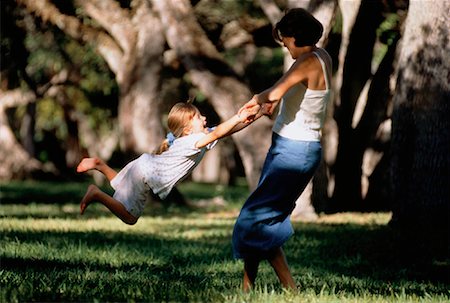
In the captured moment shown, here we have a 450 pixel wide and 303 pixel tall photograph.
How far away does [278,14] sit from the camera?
55.1 ft

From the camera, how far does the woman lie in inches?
256

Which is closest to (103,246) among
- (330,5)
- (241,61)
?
(330,5)

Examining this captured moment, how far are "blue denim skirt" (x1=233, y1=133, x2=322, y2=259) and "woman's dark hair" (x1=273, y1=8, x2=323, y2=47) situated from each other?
27.6 inches

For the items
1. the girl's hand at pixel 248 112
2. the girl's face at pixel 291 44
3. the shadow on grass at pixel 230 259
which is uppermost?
the girl's face at pixel 291 44

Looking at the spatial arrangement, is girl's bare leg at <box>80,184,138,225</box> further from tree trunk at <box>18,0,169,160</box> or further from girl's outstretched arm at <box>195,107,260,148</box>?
tree trunk at <box>18,0,169,160</box>

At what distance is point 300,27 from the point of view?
6633 mm

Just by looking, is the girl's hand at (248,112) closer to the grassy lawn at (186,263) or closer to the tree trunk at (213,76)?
the grassy lawn at (186,263)

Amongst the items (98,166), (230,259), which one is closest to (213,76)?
(230,259)

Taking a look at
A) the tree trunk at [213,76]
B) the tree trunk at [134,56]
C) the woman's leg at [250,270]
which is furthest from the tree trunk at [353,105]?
the woman's leg at [250,270]

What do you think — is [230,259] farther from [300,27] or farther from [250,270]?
[300,27]

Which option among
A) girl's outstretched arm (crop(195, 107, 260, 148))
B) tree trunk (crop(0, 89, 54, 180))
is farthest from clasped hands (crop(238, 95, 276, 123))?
tree trunk (crop(0, 89, 54, 180))

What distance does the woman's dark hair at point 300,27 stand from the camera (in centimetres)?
661

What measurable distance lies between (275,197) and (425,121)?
4983 millimetres

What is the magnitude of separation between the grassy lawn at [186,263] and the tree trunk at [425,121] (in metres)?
0.51
